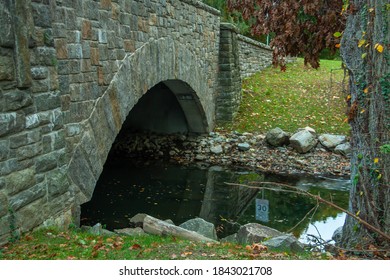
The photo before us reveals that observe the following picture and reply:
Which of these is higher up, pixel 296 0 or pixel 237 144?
pixel 296 0

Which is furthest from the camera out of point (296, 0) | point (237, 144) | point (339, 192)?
point (237, 144)

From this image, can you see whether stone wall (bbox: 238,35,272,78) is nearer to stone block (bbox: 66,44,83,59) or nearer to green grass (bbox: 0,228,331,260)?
stone block (bbox: 66,44,83,59)

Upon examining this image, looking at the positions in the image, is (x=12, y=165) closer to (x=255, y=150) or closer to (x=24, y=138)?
(x=24, y=138)

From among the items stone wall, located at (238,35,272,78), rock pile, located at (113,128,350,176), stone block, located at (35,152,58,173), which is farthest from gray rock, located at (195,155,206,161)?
stone block, located at (35,152,58,173)

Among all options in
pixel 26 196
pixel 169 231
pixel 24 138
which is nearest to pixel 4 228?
pixel 26 196

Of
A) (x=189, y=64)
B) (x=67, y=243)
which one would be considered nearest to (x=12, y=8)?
(x=67, y=243)

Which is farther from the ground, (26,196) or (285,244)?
(26,196)

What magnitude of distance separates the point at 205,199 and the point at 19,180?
5.49 m

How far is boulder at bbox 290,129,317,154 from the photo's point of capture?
11227mm

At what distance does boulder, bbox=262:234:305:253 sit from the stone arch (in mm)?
2089

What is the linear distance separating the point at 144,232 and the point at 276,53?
2.61m

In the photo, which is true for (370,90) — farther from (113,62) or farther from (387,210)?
(113,62)

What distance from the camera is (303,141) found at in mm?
11273

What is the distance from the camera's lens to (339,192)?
930 centimetres
